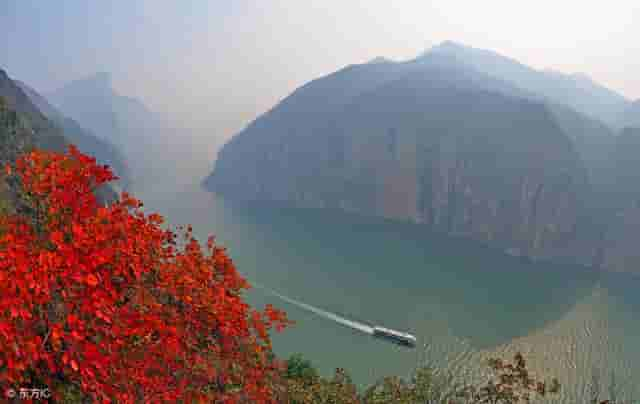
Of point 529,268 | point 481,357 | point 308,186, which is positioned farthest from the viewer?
point 308,186

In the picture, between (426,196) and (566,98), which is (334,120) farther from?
(566,98)

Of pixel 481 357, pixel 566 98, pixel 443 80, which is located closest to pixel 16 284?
pixel 481 357

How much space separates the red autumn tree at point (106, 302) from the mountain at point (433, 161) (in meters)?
91.5

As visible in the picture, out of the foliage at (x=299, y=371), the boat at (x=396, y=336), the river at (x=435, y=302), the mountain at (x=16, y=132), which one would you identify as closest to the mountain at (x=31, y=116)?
the mountain at (x=16, y=132)

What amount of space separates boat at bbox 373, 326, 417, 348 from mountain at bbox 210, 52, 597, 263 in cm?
5779

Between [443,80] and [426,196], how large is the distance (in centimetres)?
6279

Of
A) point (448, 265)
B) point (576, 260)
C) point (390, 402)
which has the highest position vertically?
point (576, 260)

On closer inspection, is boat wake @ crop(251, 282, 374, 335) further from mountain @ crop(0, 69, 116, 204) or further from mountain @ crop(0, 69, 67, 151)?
mountain @ crop(0, 69, 67, 151)

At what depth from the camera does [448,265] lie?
6706 cm

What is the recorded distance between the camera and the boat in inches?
1516

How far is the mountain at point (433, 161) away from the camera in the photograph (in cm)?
9212

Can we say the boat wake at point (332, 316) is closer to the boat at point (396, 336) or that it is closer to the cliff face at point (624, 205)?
the boat at point (396, 336)

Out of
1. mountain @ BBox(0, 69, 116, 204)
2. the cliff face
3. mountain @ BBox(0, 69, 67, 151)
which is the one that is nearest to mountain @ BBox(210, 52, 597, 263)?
the cliff face

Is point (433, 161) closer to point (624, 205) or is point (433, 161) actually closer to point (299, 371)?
point (624, 205)
